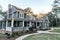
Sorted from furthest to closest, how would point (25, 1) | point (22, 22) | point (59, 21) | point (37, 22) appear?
point (37, 22) < point (22, 22) < point (59, 21) < point (25, 1)

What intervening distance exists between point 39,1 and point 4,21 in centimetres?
805

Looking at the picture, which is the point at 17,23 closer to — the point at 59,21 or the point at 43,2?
the point at 59,21

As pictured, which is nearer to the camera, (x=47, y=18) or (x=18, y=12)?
(x=18, y=12)

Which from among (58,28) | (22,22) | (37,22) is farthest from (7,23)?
(58,28)

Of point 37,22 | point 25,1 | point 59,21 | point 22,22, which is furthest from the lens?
point 37,22

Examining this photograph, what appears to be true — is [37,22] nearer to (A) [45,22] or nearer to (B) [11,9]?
(A) [45,22]

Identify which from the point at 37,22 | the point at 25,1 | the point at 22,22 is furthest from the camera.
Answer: the point at 37,22

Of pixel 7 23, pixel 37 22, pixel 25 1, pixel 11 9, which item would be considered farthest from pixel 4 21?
pixel 25 1

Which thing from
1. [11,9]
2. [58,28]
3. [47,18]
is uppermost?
[11,9]

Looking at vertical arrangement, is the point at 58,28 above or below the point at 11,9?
below

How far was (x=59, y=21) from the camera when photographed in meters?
13.9

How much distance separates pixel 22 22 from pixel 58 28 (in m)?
4.25

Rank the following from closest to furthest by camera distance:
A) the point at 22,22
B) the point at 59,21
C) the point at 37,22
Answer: the point at 59,21
the point at 22,22
the point at 37,22

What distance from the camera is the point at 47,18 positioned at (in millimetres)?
17984
